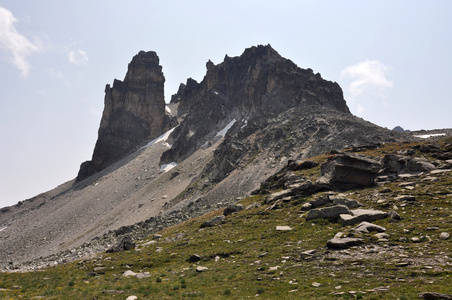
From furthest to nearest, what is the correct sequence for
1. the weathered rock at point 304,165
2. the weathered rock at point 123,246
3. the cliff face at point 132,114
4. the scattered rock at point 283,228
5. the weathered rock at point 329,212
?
the cliff face at point 132,114 → the weathered rock at point 304,165 → the weathered rock at point 123,246 → the scattered rock at point 283,228 → the weathered rock at point 329,212

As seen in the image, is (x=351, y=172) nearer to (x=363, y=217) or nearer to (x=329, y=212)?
(x=329, y=212)

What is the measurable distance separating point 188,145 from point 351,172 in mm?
95477

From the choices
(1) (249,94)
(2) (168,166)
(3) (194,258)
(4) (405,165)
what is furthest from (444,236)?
(1) (249,94)

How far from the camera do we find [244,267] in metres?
21.0

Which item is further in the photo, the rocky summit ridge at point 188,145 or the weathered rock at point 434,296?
the rocky summit ridge at point 188,145

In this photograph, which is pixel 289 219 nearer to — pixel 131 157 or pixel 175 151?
pixel 175 151

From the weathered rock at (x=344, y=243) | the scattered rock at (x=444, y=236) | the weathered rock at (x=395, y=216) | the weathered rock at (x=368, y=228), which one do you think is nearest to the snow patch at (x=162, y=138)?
the weathered rock at (x=395, y=216)

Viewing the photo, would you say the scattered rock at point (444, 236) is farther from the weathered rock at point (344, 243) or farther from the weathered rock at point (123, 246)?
the weathered rock at point (123, 246)

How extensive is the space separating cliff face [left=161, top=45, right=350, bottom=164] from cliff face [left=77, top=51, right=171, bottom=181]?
24.3 meters

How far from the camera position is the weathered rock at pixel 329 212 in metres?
26.8

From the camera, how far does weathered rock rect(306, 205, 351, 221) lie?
26766mm

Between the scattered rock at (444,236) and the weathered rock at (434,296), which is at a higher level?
the scattered rock at (444,236)

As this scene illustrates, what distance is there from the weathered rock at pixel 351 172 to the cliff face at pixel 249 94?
62.3 m

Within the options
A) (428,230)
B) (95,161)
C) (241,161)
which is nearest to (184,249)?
(428,230)
